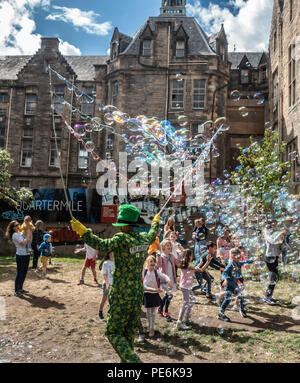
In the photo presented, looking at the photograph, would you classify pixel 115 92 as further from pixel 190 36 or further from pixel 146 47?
pixel 190 36

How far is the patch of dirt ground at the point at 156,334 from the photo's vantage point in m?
5.09

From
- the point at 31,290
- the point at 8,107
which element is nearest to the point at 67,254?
the point at 31,290

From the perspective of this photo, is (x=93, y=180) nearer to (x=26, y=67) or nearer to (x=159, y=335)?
(x=26, y=67)

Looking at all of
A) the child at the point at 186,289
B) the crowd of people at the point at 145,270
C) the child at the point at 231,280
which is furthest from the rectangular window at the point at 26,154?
the child at the point at 231,280

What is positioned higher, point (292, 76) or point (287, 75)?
point (287, 75)

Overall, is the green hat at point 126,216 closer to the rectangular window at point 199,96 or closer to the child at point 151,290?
the child at point 151,290

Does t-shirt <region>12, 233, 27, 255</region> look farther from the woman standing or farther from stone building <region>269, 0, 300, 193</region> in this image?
stone building <region>269, 0, 300, 193</region>

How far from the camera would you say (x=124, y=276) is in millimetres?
4098

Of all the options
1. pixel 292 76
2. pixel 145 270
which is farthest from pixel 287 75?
pixel 145 270

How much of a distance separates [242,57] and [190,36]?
8939 mm

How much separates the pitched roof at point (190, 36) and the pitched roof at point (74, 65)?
4.88 meters

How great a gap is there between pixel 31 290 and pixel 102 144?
17874 mm

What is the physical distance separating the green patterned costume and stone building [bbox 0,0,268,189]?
19.3 m
